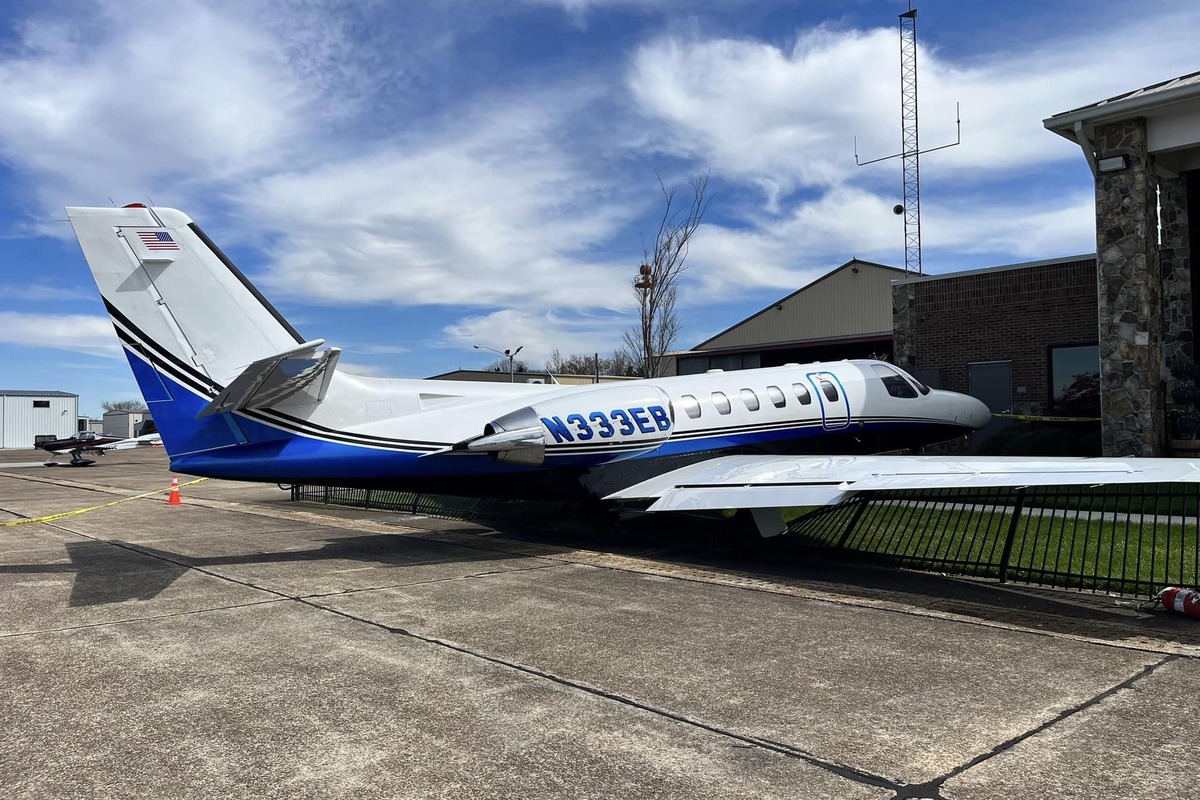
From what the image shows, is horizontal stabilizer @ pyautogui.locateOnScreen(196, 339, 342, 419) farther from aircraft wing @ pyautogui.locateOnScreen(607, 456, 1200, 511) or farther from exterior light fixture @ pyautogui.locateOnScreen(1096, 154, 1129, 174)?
exterior light fixture @ pyautogui.locateOnScreen(1096, 154, 1129, 174)

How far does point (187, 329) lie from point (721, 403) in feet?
25.8

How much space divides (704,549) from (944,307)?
12325mm

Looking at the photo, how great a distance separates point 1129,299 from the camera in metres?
14.9

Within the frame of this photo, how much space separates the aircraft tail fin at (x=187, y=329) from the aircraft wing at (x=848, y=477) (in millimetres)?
5011

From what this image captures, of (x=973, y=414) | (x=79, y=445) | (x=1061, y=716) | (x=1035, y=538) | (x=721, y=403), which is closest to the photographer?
(x=1061, y=716)

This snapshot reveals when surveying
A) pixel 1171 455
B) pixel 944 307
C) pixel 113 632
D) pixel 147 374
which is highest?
pixel 944 307

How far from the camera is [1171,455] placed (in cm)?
1510

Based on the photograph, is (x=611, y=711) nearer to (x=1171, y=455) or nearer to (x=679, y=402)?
(x=679, y=402)

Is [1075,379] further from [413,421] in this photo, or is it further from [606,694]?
[606,694]

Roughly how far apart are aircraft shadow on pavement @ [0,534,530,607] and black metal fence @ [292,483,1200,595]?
11.2ft

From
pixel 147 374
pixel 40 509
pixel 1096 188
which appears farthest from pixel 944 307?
pixel 40 509

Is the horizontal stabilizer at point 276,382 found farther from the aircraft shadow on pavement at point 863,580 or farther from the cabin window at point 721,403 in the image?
the cabin window at point 721,403

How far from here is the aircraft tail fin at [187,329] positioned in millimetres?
Result: 10148

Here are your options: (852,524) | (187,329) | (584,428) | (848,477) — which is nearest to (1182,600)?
(848,477)
